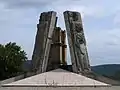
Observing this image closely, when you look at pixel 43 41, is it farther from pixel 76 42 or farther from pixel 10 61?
pixel 10 61

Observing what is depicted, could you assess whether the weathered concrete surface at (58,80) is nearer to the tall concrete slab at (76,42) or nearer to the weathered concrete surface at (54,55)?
the tall concrete slab at (76,42)

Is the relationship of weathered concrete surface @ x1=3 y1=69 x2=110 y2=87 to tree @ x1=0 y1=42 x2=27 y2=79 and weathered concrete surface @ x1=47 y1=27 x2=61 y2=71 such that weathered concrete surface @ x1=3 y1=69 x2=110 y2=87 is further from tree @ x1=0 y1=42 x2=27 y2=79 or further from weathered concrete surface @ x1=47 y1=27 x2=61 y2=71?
tree @ x1=0 y1=42 x2=27 y2=79

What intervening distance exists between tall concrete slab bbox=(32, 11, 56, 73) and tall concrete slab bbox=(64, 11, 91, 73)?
1069 mm

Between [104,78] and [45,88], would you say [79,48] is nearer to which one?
[104,78]

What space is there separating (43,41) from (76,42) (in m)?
2.16

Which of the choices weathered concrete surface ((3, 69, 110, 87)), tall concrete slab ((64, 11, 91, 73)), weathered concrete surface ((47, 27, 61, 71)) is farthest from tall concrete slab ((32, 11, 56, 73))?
weathered concrete surface ((3, 69, 110, 87))

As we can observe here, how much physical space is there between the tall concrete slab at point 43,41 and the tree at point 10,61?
5.90m

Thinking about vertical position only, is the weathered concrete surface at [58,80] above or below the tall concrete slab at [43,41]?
below

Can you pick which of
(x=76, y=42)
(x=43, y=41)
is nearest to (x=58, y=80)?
(x=76, y=42)

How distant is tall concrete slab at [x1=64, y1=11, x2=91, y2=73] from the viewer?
21.9 m

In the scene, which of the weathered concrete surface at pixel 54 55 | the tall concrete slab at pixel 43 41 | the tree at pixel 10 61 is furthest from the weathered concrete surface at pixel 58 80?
the tree at pixel 10 61

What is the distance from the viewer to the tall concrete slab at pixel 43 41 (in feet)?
72.8

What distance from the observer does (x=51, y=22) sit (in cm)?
2302

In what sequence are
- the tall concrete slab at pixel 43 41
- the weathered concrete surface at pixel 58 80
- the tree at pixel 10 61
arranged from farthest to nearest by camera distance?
the tree at pixel 10 61 → the tall concrete slab at pixel 43 41 → the weathered concrete surface at pixel 58 80
